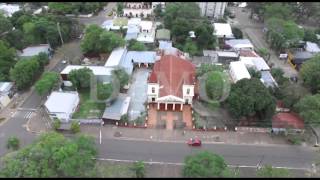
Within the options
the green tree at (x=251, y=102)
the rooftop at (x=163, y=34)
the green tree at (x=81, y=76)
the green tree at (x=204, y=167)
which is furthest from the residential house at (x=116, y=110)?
the rooftop at (x=163, y=34)

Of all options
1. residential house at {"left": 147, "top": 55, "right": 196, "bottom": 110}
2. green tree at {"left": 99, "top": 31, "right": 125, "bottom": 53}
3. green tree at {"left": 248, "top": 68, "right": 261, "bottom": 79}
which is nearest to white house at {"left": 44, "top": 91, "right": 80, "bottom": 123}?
residential house at {"left": 147, "top": 55, "right": 196, "bottom": 110}

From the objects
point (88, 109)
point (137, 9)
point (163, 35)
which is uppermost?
point (137, 9)

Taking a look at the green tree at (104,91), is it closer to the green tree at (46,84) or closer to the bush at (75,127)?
the bush at (75,127)

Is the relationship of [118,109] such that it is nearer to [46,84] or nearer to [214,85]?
[46,84]

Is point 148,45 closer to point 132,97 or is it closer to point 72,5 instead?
point 132,97

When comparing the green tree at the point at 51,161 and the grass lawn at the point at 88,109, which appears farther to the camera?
the grass lawn at the point at 88,109

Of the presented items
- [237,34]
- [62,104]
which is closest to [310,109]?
[237,34]

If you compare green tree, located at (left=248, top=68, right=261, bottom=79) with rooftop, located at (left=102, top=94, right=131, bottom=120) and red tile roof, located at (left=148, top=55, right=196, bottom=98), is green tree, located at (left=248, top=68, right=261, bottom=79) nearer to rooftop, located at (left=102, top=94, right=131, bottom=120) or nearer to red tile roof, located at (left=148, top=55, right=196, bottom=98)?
red tile roof, located at (left=148, top=55, right=196, bottom=98)
